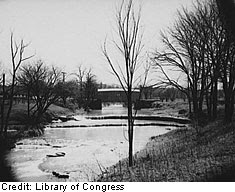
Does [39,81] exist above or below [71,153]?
above

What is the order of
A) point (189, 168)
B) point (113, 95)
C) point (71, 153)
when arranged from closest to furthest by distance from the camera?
1. point (189, 168)
2. point (113, 95)
3. point (71, 153)

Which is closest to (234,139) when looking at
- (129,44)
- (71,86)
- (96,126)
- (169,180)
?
(169,180)

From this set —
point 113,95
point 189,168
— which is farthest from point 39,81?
point 189,168

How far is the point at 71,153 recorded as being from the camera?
8.70 meters

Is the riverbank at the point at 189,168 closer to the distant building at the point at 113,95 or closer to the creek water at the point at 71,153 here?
the creek water at the point at 71,153

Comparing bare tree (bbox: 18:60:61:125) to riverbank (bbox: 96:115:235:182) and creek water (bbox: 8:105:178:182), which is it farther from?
riverbank (bbox: 96:115:235:182)

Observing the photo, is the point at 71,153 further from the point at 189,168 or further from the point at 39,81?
the point at 189,168

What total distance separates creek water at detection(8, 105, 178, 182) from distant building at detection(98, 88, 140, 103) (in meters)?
0.37

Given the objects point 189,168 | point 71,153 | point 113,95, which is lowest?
point 71,153

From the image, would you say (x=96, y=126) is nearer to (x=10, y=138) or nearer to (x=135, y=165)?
(x=10, y=138)

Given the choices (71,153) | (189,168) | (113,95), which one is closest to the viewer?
(189,168)

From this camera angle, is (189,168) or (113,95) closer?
(189,168)

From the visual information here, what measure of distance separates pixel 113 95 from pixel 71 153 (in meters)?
2.17
